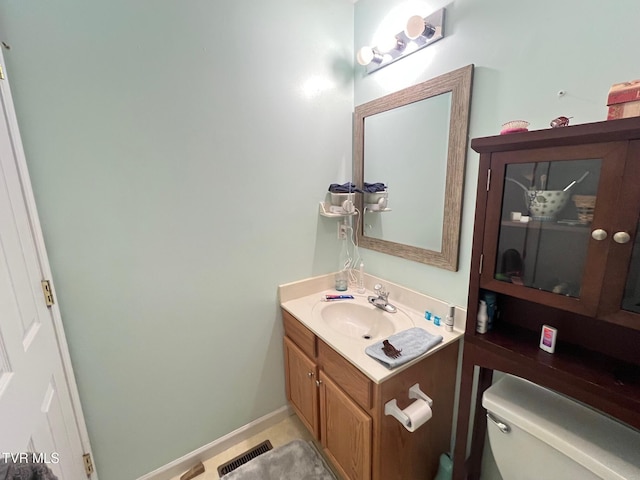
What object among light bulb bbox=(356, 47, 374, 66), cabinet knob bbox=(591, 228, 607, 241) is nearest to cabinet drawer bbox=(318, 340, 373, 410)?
cabinet knob bbox=(591, 228, 607, 241)

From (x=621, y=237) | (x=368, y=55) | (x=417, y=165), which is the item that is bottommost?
(x=621, y=237)

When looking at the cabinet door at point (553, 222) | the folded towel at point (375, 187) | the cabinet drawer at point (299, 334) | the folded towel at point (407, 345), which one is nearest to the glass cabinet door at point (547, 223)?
the cabinet door at point (553, 222)

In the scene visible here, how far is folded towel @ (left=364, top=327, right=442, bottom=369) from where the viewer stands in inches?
41.2

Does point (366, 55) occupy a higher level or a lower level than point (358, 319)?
higher

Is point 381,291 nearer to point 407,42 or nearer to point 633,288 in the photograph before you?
point 633,288

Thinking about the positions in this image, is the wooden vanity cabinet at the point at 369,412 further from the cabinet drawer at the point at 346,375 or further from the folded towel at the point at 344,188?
the folded towel at the point at 344,188

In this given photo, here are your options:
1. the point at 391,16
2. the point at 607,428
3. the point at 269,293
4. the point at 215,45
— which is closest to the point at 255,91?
the point at 215,45

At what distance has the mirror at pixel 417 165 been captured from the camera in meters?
1.26

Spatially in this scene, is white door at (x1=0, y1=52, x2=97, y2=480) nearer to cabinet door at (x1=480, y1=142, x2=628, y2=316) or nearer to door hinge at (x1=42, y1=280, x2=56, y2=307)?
door hinge at (x1=42, y1=280, x2=56, y2=307)

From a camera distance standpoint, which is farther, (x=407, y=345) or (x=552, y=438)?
(x=407, y=345)

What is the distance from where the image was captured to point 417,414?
1039mm

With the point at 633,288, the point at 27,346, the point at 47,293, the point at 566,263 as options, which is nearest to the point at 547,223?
the point at 566,263

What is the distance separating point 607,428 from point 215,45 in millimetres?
2055

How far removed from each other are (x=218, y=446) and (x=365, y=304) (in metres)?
1.19
